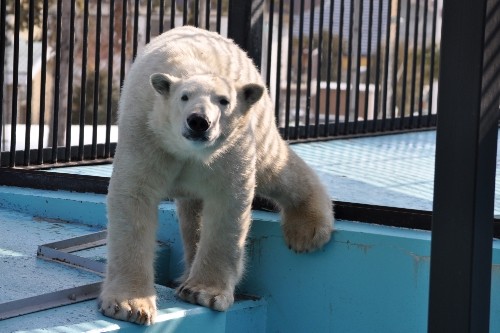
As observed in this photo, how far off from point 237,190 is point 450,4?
3.63 feet

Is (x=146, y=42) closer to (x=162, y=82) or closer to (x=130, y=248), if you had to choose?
(x=162, y=82)

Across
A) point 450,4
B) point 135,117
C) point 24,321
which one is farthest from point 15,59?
point 450,4

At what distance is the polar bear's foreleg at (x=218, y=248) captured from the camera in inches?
137

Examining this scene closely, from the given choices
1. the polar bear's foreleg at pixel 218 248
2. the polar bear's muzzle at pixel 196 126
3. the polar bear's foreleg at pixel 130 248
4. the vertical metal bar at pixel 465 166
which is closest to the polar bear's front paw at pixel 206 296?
the polar bear's foreleg at pixel 218 248

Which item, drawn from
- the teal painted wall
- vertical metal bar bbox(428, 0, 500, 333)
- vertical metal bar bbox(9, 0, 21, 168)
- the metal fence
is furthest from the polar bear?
vertical metal bar bbox(9, 0, 21, 168)

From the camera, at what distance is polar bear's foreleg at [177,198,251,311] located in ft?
11.4

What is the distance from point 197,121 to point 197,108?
6 cm

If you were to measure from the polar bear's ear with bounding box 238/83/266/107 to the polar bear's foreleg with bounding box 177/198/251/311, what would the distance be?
366 millimetres

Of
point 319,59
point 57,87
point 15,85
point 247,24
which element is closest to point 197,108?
point 247,24

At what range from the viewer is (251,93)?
3488mm

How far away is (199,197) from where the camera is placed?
3.58 m

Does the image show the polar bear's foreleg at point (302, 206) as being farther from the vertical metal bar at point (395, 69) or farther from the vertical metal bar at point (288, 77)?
the vertical metal bar at point (395, 69)

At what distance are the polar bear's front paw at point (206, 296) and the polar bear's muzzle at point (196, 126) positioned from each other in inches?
23.2

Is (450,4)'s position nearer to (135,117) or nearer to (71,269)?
(135,117)
